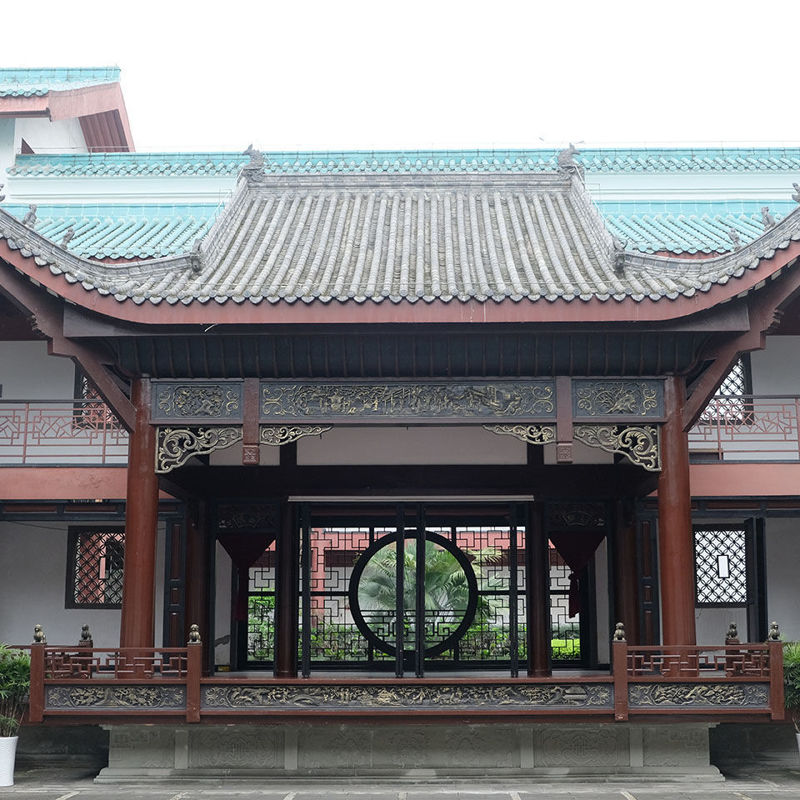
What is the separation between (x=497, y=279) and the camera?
10.9 metres

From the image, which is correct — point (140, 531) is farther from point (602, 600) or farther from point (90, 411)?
point (602, 600)

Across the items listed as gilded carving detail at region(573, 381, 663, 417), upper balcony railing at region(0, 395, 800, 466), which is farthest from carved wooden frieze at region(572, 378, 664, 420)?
upper balcony railing at region(0, 395, 800, 466)

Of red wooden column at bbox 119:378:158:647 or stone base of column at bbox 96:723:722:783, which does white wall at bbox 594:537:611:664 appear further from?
red wooden column at bbox 119:378:158:647

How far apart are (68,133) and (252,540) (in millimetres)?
11134

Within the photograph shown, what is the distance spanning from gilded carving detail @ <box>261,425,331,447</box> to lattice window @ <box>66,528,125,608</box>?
180 inches

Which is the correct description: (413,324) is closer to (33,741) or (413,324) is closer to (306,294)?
(306,294)

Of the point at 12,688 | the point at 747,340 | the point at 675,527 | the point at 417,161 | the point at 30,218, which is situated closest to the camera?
the point at 747,340

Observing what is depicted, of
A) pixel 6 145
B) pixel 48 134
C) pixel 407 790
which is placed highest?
pixel 48 134

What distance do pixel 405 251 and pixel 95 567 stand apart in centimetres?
597

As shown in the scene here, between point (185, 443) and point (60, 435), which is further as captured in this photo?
point (60, 435)

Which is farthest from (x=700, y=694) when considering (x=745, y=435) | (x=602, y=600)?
(x=745, y=435)

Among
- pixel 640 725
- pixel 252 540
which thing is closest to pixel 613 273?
pixel 640 725

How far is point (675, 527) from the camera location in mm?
10320

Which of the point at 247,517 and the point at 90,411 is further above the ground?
the point at 90,411
